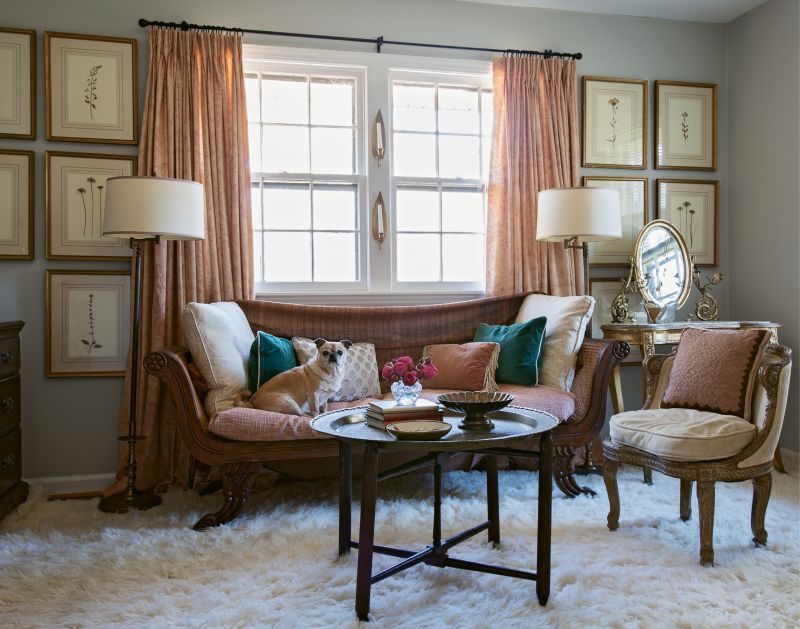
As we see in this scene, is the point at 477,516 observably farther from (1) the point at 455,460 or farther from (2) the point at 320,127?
(2) the point at 320,127

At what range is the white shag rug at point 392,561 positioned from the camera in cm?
199

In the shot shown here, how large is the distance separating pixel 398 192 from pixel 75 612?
2.78 meters

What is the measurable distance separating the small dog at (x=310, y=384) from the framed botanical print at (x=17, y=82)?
1.91 metres

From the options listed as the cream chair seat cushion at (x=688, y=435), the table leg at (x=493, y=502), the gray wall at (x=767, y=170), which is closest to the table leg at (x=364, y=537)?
the table leg at (x=493, y=502)

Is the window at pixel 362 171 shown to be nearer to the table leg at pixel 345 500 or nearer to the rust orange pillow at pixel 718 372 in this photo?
the rust orange pillow at pixel 718 372

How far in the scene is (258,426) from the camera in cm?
281

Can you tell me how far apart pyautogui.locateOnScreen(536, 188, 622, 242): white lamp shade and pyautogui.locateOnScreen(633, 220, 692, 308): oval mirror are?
0.53 m

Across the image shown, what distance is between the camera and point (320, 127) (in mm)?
3930

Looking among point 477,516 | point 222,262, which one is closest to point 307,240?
point 222,262

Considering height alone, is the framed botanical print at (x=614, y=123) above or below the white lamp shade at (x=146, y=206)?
above

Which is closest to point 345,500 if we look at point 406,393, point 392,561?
point 392,561

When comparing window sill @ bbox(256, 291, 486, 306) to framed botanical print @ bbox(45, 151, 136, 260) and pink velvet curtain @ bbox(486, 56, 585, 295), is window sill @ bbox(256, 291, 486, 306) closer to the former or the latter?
pink velvet curtain @ bbox(486, 56, 585, 295)

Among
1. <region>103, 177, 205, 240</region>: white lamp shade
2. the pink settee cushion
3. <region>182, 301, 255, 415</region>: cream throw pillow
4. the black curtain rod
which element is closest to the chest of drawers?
<region>103, 177, 205, 240</region>: white lamp shade

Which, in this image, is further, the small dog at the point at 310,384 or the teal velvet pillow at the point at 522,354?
the teal velvet pillow at the point at 522,354
